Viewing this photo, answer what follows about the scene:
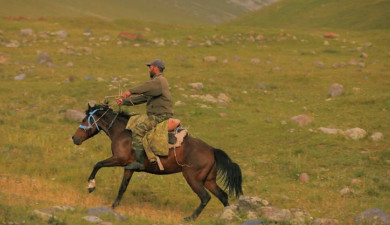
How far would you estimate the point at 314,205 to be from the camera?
13328mm

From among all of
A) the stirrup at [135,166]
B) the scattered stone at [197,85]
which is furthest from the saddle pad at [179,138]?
the scattered stone at [197,85]

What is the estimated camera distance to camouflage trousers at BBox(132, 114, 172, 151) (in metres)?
12.3

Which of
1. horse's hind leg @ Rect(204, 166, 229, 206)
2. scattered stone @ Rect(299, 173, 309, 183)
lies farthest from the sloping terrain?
horse's hind leg @ Rect(204, 166, 229, 206)

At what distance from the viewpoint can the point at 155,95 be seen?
12.1 m

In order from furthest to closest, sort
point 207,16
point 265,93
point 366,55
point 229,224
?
point 207,16 → point 366,55 → point 265,93 → point 229,224

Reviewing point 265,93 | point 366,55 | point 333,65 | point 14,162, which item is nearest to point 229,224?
point 14,162

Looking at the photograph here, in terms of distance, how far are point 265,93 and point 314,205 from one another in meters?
14.6

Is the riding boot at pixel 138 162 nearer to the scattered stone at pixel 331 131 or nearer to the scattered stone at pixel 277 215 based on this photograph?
the scattered stone at pixel 277 215

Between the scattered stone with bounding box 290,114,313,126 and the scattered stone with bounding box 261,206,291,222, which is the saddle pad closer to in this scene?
the scattered stone with bounding box 261,206,291,222

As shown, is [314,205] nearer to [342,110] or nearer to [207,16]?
[342,110]

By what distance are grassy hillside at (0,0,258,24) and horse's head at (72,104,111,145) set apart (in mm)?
50102

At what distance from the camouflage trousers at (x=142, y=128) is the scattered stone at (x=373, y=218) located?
4.84m

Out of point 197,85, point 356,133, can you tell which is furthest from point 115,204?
point 197,85

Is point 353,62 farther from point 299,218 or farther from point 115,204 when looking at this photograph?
point 299,218
